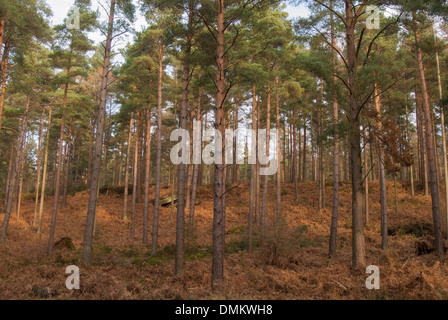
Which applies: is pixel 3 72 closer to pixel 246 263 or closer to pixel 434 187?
pixel 246 263

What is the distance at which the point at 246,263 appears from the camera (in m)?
10.2

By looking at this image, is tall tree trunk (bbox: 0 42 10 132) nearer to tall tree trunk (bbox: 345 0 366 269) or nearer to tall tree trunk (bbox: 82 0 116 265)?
tall tree trunk (bbox: 82 0 116 265)

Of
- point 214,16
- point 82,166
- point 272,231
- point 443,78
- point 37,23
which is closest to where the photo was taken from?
point 214,16

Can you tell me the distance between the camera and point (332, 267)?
9156 mm

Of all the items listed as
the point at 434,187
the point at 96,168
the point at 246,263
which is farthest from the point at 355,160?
the point at 96,168

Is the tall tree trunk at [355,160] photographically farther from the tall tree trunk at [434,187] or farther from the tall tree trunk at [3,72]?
the tall tree trunk at [3,72]

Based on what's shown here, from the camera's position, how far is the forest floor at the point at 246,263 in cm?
691

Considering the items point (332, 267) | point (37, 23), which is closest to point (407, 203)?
point (332, 267)

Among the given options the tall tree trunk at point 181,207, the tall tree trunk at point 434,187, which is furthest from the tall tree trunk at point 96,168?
the tall tree trunk at point 434,187

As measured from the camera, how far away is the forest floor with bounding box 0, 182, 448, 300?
691cm

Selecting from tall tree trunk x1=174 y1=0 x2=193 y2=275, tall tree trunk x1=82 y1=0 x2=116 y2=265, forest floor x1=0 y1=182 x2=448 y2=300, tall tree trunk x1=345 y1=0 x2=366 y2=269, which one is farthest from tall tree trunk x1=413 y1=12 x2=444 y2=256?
tall tree trunk x1=82 y1=0 x2=116 y2=265

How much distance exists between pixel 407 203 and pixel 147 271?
20.5m

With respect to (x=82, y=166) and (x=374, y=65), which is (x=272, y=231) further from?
(x=82, y=166)
